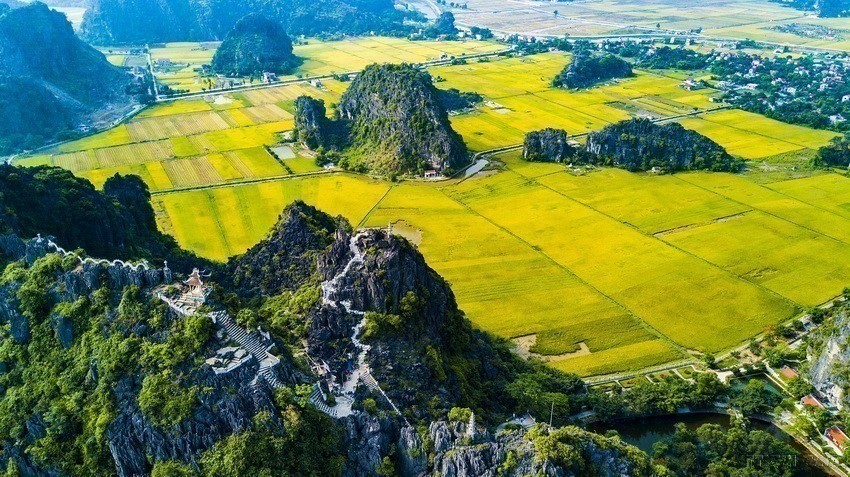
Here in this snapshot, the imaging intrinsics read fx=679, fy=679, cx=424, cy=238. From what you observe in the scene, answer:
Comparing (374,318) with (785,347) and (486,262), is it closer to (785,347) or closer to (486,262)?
(486,262)

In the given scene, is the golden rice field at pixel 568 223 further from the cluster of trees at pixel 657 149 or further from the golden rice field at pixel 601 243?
the cluster of trees at pixel 657 149

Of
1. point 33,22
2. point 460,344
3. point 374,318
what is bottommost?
point 460,344

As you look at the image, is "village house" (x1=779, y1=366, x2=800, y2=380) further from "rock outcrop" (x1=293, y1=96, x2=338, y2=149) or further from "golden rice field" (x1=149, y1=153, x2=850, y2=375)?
"rock outcrop" (x1=293, y1=96, x2=338, y2=149)

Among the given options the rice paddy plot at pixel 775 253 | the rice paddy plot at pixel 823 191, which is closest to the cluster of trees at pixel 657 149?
the rice paddy plot at pixel 823 191

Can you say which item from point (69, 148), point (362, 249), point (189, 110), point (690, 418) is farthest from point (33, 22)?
point (690, 418)

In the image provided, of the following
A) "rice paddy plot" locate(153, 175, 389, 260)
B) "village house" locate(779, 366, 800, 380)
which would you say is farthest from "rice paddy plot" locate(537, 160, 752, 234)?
"rice paddy plot" locate(153, 175, 389, 260)

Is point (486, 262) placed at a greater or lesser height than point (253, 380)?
lesser
